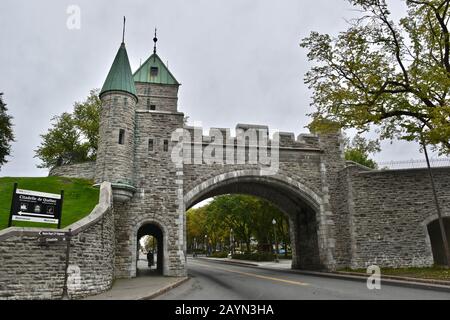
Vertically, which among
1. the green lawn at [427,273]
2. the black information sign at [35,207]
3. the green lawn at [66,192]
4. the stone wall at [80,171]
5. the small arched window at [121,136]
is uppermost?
the small arched window at [121,136]

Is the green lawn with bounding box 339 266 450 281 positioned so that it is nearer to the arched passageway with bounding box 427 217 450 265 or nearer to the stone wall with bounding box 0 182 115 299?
the arched passageway with bounding box 427 217 450 265

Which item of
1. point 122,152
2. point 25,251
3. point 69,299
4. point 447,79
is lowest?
point 69,299

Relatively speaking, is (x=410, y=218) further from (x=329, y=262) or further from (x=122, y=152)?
(x=122, y=152)

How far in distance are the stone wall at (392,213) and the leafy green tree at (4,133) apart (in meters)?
25.5

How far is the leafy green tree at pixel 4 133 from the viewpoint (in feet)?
87.2

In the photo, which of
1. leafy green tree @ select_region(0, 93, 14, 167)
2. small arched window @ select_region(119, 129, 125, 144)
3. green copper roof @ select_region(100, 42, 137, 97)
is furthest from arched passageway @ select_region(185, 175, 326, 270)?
leafy green tree @ select_region(0, 93, 14, 167)

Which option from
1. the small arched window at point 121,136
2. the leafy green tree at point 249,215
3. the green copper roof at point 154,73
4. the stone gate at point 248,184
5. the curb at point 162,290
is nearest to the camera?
the curb at point 162,290

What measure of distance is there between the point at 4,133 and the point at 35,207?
2100 centimetres

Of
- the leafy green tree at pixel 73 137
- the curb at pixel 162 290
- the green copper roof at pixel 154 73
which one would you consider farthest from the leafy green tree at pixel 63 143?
the curb at pixel 162 290

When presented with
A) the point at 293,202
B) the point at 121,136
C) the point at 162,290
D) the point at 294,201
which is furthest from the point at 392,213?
the point at 121,136

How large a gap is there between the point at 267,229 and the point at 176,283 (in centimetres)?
2633

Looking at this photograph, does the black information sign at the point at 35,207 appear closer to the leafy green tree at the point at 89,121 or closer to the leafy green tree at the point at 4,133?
the leafy green tree at the point at 4,133

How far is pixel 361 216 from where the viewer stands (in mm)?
19234
